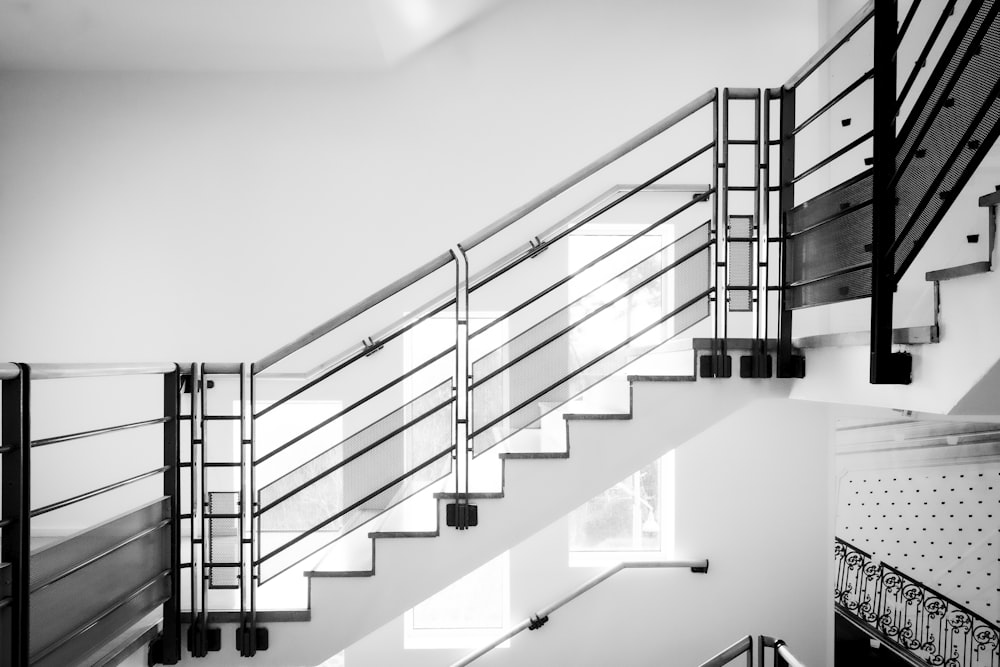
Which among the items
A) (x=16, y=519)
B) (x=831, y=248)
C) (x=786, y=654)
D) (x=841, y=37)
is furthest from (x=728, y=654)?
(x=16, y=519)

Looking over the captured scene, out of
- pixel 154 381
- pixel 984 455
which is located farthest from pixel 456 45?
pixel 984 455

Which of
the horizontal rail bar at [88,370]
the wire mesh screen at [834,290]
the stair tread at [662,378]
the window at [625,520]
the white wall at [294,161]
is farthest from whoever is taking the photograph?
the window at [625,520]

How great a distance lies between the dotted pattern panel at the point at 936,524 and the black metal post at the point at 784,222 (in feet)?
6.70

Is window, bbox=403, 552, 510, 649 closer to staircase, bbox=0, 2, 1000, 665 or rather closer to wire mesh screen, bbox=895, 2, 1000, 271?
staircase, bbox=0, 2, 1000, 665

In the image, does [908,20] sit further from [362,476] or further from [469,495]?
[362,476]

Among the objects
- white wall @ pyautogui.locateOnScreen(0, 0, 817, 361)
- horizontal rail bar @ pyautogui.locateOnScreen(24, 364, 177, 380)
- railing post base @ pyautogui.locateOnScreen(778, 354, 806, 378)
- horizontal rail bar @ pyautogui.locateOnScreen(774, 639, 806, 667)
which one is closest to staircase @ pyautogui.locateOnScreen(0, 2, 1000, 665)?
railing post base @ pyautogui.locateOnScreen(778, 354, 806, 378)

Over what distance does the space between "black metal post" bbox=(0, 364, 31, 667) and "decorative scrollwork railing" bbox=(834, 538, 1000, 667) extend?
4430 millimetres

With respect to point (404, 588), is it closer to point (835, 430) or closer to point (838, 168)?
point (835, 430)

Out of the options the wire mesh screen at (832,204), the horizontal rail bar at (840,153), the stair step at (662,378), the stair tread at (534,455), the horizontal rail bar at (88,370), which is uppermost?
the horizontal rail bar at (840,153)

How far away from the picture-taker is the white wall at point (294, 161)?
4434 mm

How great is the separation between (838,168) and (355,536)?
3.89m

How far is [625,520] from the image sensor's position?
15.9 feet

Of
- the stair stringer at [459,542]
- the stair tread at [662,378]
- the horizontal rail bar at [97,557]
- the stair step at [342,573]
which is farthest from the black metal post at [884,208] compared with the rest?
the horizontal rail bar at [97,557]

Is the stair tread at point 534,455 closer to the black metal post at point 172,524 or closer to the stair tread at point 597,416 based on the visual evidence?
the stair tread at point 597,416
